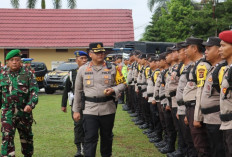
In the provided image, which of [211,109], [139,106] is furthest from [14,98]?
[139,106]

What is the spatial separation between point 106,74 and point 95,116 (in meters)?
0.73

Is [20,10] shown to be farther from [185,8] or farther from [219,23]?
[219,23]

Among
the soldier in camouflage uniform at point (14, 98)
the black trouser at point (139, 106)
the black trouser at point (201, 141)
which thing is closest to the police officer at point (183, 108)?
the black trouser at point (201, 141)

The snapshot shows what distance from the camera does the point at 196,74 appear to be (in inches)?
240

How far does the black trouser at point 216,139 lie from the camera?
5.54 m

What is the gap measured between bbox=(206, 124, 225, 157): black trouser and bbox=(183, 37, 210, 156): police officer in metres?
0.31

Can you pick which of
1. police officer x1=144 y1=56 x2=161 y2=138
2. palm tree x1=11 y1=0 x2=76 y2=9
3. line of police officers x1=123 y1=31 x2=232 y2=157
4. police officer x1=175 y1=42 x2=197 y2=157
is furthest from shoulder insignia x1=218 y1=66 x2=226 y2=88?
palm tree x1=11 y1=0 x2=76 y2=9

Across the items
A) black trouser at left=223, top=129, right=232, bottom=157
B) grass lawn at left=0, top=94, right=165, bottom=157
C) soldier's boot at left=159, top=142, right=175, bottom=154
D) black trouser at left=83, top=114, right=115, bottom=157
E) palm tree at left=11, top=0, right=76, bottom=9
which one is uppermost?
palm tree at left=11, top=0, right=76, bottom=9

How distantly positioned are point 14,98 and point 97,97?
5.29ft

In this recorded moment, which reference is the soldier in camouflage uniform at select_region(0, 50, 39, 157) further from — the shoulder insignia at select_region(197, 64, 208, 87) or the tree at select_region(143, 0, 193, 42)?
the tree at select_region(143, 0, 193, 42)

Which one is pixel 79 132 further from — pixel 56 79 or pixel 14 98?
pixel 56 79

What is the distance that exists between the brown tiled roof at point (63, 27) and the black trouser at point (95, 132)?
26.1 m

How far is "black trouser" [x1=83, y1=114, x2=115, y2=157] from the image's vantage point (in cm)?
674

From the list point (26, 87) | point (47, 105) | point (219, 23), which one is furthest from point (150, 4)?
point (26, 87)
